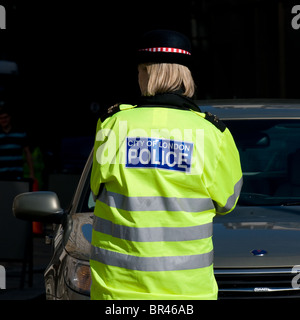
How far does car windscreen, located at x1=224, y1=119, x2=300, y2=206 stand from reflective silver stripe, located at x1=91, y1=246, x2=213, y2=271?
6.88 feet

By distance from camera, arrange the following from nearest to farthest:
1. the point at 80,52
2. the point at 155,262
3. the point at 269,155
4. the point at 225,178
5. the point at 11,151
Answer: the point at 155,262 < the point at 225,178 < the point at 269,155 < the point at 11,151 < the point at 80,52

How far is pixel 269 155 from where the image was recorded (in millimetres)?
6164

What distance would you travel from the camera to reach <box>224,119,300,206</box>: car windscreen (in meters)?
5.81

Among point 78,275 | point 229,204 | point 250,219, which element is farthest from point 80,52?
point 229,204

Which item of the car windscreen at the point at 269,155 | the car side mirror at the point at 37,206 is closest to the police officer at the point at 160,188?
the car side mirror at the point at 37,206

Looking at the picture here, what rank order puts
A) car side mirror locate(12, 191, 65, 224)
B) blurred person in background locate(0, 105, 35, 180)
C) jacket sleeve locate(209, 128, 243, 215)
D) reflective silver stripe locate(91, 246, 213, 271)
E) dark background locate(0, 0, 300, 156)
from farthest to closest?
dark background locate(0, 0, 300, 156) → blurred person in background locate(0, 105, 35, 180) → car side mirror locate(12, 191, 65, 224) → jacket sleeve locate(209, 128, 243, 215) → reflective silver stripe locate(91, 246, 213, 271)

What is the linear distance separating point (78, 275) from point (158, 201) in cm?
122

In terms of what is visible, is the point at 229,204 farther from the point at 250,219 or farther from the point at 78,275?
the point at 250,219

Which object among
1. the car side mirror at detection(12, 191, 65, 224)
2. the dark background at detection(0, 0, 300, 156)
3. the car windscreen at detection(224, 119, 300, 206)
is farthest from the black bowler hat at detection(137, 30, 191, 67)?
the dark background at detection(0, 0, 300, 156)

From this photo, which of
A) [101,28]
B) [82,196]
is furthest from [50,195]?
[101,28]

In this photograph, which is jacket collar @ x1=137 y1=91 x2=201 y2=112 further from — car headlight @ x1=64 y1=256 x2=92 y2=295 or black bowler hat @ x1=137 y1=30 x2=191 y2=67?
car headlight @ x1=64 y1=256 x2=92 y2=295

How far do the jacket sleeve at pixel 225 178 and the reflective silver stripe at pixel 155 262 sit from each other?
210 millimetres

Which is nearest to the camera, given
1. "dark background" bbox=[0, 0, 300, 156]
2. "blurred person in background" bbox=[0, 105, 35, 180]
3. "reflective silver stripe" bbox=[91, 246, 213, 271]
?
"reflective silver stripe" bbox=[91, 246, 213, 271]

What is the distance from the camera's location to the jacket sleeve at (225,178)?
3719 mm
